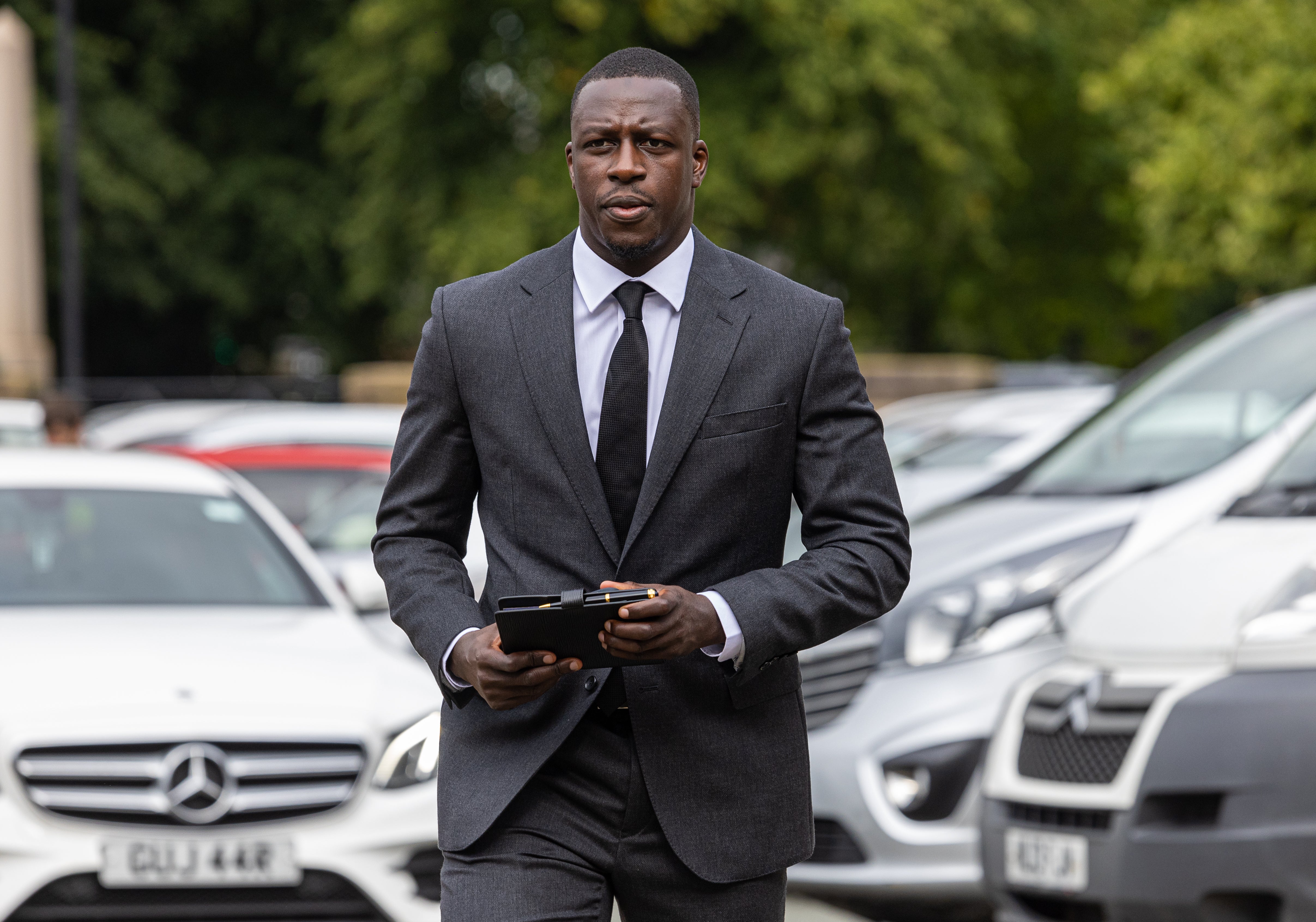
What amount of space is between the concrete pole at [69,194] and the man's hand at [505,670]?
2497 cm

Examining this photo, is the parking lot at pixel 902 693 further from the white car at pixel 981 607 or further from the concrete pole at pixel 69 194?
the concrete pole at pixel 69 194

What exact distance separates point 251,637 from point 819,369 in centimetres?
343

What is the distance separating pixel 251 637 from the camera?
5844 millimetres

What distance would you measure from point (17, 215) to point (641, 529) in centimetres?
2825

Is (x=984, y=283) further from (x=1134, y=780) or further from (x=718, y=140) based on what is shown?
(x=1134, y=780)

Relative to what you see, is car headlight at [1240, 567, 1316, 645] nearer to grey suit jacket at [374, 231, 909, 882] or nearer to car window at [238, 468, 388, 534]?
grey suit jacket at [374, 231, 909, 882]

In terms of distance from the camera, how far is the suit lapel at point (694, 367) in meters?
2.73

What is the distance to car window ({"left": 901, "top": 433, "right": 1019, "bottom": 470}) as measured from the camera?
33.4 feet

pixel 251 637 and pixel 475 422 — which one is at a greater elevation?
pixel 475 422

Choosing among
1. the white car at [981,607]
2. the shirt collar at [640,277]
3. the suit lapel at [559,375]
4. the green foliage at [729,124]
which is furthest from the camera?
the green foliage at [729,124]

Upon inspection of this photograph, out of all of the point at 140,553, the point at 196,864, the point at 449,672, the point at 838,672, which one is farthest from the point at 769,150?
the point at 449,672

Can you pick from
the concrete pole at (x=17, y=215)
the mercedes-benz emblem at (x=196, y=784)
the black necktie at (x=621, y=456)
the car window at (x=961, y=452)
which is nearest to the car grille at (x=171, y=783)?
the mercedes-benz emblem at (x=196, y=784)

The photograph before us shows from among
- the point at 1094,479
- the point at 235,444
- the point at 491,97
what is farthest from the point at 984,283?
the point at 1094,479

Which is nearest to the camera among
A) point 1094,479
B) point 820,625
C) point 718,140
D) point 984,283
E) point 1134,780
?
point 820,625
